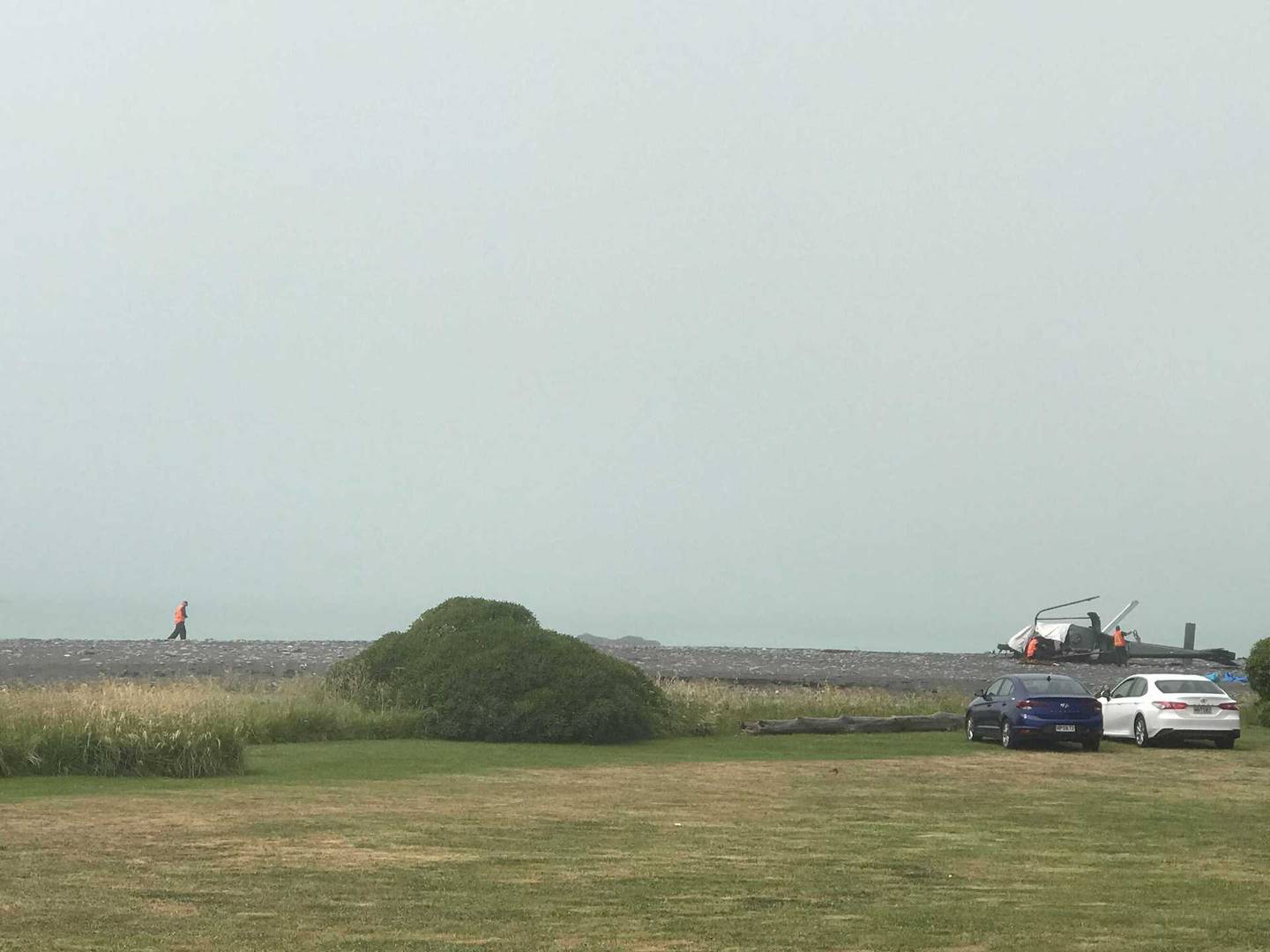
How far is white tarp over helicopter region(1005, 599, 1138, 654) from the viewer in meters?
68.3

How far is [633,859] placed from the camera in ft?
46.2

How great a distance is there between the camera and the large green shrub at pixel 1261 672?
37.1 meters

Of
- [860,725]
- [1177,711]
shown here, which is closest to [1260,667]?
[1177,711]

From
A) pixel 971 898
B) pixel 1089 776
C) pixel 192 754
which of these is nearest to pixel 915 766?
pixel 1089 776

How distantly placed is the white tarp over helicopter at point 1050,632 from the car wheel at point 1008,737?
39.0 meters

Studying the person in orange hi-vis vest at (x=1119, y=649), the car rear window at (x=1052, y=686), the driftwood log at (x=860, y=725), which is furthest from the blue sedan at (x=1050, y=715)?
the person in orange hi-vis vest at (x=1119, y=649)

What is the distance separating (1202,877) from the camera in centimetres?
1340

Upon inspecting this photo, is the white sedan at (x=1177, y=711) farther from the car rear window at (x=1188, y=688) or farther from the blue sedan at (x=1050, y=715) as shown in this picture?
the blue sedan at (x=1050, y=715)

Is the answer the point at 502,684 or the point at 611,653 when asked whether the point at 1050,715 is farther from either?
the point at 611,653

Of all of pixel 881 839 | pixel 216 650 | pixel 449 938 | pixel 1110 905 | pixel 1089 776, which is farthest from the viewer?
pixel 216 650

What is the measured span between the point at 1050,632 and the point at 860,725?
37.7m

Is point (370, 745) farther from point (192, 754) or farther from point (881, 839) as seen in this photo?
point (881, 839)

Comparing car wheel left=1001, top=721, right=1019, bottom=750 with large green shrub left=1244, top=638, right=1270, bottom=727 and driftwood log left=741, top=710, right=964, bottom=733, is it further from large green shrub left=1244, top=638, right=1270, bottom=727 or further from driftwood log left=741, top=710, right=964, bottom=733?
large green shrub left=1244, top=638, right=1270, bottom=727

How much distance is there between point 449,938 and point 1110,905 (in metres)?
5.08
